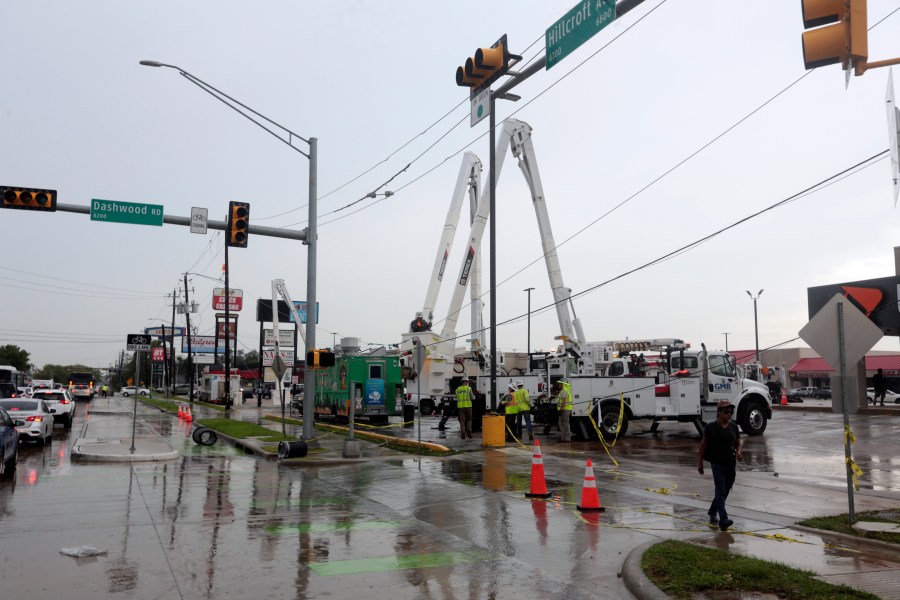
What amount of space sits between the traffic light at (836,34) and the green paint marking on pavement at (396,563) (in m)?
6.04

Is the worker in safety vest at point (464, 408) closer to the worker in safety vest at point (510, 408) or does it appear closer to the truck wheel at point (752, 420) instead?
the worker in safety vest at point (510, 408)

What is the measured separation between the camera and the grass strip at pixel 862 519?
8250 millimetres

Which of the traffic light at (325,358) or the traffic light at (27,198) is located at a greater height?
the traffic light at (27,198)

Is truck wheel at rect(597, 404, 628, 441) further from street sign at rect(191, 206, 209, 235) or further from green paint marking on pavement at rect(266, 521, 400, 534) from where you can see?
green paint marking on pavement at rect(266, 521, 400, 534)

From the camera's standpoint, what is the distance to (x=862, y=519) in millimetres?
9344

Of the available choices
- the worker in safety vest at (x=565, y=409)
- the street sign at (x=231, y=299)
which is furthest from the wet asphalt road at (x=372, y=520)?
the street sign at (x=231, y=299)

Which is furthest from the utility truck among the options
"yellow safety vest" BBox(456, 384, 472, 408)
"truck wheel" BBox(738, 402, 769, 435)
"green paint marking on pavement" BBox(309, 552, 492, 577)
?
"green paint marking on pavement" BBox(309, 552, 492, 577)

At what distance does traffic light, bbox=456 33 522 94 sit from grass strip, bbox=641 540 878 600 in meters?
8.90

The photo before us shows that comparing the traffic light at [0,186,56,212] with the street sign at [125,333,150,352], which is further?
the street sign at [125,333,150,352]

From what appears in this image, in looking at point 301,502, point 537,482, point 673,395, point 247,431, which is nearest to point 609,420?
point 673,395

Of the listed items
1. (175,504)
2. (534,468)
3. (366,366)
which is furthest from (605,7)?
(366,366)

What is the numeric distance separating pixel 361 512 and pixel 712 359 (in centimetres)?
1557

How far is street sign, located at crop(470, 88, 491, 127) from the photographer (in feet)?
47.5

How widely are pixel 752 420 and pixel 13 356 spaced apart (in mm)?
154230
